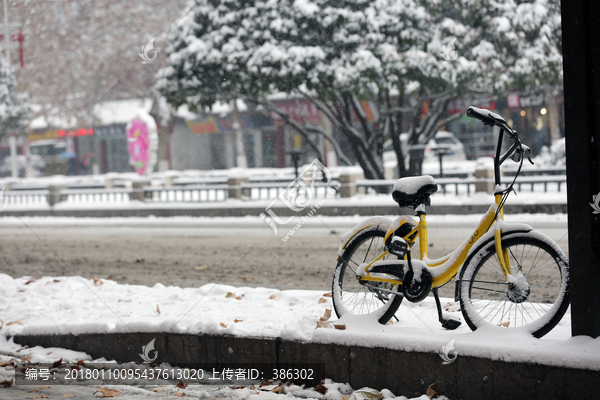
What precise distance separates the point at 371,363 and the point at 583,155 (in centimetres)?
174

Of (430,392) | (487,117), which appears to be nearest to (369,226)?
Answer: (487,117)

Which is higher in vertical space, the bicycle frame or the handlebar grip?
the handlebar grip

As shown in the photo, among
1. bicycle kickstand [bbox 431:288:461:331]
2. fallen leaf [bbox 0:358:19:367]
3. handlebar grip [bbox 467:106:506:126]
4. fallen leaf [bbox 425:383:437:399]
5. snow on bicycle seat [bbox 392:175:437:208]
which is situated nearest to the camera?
fallen leaf [bbox 425:383:437:399]

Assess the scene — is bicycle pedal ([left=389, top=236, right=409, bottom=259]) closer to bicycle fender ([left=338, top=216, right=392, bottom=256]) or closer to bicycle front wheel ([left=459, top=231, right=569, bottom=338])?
bicycle fender ([left=338, top=216, right=392, bottom=256])

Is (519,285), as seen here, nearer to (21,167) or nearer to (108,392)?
(108,392)

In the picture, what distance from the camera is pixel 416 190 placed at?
154 inches

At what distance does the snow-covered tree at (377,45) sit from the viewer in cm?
1450

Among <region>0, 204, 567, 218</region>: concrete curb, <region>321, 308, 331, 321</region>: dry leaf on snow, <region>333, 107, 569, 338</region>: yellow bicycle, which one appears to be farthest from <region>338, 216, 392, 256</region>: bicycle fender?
<region>0, 204, 567, 218</region>: concrete curb

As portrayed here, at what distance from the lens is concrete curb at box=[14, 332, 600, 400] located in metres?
3.20

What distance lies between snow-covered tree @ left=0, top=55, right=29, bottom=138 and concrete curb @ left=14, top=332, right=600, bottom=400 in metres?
25.8

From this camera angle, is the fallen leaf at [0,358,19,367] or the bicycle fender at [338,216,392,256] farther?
the fallen leaf at [0,358,19,367]

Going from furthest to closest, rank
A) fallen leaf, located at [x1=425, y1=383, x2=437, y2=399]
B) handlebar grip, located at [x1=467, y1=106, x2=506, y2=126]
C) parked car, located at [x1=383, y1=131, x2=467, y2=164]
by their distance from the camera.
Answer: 1. parked car, located at [x1=383, y1=131, x2=467, y2=164]
2. handlebar grip, located at [x1=467, y1=106, x2=506, y2=126]
3. fallen leaf, located at [x1=425, y1=383, x2=437, y2=399]

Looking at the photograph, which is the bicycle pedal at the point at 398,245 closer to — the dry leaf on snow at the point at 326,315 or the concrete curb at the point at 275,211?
the dry leaf on snow at the point at 326,315

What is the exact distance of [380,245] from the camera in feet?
14.3
